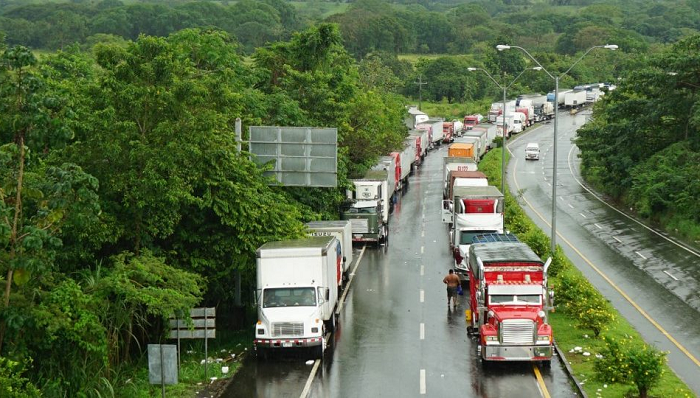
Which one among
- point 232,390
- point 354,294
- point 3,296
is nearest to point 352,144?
point 354,294

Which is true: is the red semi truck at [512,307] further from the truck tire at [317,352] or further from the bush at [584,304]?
the truck tire at [317,352]

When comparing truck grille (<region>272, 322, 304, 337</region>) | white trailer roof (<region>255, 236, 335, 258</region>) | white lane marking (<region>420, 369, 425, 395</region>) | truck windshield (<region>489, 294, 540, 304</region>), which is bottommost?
white lane marking (<region>420, 369, 425, 395</region>)

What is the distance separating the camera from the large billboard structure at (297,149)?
34.2 metres

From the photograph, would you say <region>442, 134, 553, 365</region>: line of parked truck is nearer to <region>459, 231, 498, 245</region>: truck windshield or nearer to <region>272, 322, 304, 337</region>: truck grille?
<region>272, 322, 304, 337</region>: truck grille

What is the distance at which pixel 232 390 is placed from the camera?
23.6 m

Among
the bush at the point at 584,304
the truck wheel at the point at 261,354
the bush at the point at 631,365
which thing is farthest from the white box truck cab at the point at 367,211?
the bush at the point at 631,365

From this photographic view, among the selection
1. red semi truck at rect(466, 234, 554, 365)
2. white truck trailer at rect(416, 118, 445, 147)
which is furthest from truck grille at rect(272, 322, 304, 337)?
white truck trailer at rect(416, 118, 445, 147)

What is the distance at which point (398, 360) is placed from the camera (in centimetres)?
2603

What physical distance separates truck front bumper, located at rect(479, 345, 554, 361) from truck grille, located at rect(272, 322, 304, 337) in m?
5.31

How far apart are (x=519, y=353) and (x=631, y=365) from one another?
3.82m

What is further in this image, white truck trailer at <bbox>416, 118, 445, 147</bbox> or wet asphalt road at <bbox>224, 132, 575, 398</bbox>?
white truck trailer at <bbox>416, 118, 445, 147</bbox>

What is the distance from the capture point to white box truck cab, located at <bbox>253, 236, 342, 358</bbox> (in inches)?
1019

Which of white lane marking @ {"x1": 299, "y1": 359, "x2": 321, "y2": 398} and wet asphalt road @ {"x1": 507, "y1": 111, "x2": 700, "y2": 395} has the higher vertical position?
wet asphalt road @ {"x1": 507, "y1": 111, "x2": 700, "y2": 395}

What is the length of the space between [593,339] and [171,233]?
42.4 ft
